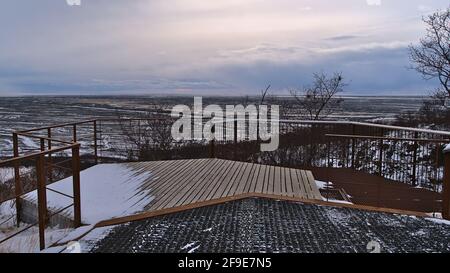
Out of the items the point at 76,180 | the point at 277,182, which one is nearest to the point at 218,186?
the point at 277,182

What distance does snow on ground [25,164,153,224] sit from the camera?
4266 mm

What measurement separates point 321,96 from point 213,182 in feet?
28.8

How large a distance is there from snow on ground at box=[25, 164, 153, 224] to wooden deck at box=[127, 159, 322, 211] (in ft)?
0.51

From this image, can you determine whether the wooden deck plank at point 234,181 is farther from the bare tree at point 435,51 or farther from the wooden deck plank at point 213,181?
the bare tree at point 435,51

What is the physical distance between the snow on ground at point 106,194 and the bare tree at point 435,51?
1114 cm

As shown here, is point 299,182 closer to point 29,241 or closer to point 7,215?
point 29,241

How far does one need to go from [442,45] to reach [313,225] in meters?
11.9

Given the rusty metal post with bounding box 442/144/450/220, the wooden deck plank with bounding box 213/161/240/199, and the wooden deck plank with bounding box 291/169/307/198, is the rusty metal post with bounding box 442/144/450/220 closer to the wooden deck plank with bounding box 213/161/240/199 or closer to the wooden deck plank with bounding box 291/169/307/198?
the wooden deck plank with bounding box 291/169/307/198

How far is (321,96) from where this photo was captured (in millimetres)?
12859

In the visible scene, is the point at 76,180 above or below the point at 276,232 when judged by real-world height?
above

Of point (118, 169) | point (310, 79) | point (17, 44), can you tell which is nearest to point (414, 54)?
point (310, 79)

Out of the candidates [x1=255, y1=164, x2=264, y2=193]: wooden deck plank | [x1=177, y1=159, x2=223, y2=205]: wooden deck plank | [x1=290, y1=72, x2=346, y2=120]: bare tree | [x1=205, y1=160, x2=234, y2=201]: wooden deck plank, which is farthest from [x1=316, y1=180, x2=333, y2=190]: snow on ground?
[x1=290, y1=72, x2=346, y2=120]: bare tree

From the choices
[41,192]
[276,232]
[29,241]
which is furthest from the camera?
[29,241]

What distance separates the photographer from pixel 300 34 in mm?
9430
